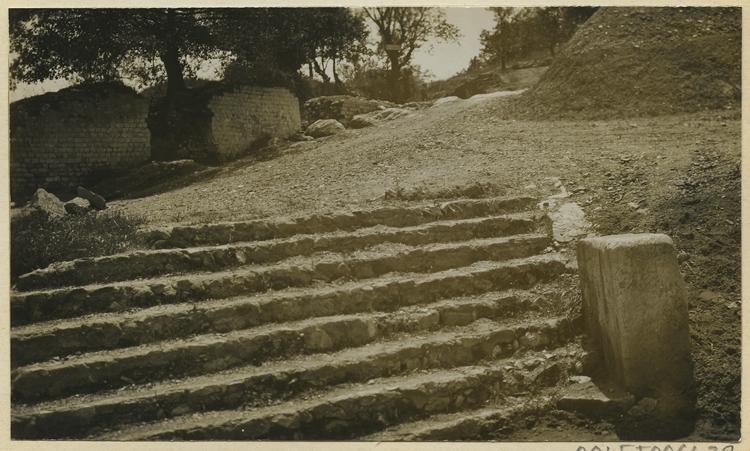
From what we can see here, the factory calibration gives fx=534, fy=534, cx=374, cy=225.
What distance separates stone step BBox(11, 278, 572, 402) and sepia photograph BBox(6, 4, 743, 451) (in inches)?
0.6

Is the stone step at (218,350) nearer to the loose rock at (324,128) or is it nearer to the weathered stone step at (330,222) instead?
the weathered stone step at (330,222)

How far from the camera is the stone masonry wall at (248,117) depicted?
440cm

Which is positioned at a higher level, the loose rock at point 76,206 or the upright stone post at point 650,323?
the loose rock at point 76,206

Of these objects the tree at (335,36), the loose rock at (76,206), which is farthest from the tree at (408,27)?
the loose rock at (76,206)

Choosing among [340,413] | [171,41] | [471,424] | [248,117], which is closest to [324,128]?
[248,117]

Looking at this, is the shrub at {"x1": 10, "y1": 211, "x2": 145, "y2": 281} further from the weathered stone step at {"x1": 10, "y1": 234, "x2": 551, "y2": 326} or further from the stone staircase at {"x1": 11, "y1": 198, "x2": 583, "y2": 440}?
the weathered stone step at {"x1": 10, "y1": 234, "x2": 551, "y2": 326}

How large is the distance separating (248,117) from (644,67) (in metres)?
3.90

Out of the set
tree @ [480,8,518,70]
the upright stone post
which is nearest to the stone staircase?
the upright stone post

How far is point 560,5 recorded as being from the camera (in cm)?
385

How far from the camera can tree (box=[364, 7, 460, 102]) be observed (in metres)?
3.78

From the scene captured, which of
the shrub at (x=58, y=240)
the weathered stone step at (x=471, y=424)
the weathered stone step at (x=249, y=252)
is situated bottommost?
the weathered stone step at (x=471, y=424)

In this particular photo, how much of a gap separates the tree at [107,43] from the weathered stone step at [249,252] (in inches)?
54.0

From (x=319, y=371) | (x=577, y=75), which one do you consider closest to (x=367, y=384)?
(x=319, y=371)

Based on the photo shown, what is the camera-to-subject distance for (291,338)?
321cm
